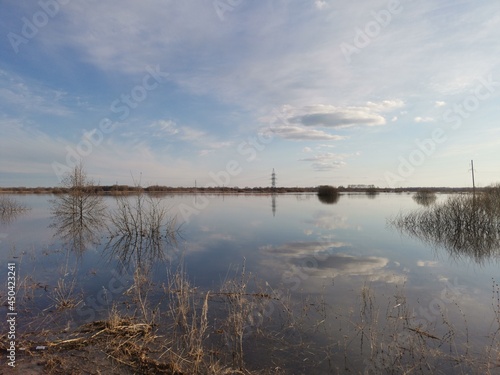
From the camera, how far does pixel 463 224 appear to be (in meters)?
16.0

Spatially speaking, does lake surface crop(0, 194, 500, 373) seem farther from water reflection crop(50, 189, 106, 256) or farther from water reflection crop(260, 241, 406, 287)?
water reflection crop(50, 189, 106, 256)

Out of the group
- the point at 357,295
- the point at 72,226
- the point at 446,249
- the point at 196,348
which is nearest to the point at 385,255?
the point at 446,249

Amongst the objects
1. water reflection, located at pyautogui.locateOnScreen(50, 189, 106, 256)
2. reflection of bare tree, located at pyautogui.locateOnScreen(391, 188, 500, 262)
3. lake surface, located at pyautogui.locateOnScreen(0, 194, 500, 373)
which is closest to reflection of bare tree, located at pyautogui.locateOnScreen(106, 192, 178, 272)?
lake surface, located at pyautogui.locateOnScreen(0, 194, 500, 373)

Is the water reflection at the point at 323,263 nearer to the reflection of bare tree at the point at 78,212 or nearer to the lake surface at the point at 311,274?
the lake surface at the point at 311,274

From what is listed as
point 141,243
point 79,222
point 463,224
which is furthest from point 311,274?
point 79,222

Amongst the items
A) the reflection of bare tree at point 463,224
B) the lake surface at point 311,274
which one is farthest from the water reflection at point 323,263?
the reflection of bare tree at point 463,224

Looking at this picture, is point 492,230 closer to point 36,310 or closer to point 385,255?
point 385,255

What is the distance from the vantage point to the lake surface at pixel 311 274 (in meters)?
5.28

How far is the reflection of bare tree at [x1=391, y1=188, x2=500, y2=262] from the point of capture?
13797 millimetres

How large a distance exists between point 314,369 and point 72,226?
16.6m

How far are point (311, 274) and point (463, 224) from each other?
1209 centimetres

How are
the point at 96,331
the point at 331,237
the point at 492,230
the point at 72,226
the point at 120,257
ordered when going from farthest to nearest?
the point at 72,226 < the point at 492,230 < the point at 331,237 < the point at 120,257 < the point at 96,331

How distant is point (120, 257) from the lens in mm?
10414

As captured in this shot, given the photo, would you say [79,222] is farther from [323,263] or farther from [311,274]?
[311,274]
